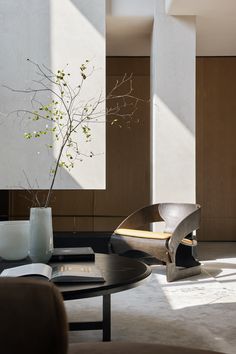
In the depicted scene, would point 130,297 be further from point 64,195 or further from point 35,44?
point 64,195

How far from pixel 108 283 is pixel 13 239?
781mm

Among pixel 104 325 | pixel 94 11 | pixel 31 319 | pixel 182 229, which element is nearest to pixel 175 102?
pixel 94 11

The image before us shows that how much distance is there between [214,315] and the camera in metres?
3.50

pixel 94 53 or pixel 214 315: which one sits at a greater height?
pixel 94 53

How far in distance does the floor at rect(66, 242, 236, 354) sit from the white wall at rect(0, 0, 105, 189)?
1.58 meters

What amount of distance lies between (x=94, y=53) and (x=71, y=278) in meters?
3.99

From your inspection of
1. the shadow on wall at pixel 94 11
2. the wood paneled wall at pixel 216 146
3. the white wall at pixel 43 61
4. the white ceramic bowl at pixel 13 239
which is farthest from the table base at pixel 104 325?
the wood paneled wall at pixel 216 146

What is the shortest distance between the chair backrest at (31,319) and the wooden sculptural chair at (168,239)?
12.6 feet

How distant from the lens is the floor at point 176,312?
2943mm

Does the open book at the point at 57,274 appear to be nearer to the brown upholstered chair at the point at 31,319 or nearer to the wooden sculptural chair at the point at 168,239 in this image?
the brown upholstered chair at the point at 31,319

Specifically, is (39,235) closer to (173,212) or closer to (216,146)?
(173,212)

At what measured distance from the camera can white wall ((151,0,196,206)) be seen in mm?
5914

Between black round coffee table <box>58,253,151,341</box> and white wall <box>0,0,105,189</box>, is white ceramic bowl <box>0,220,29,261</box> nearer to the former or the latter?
black round coffee table <box>58,253,151,341</box>

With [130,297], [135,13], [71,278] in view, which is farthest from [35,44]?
[71,278]
